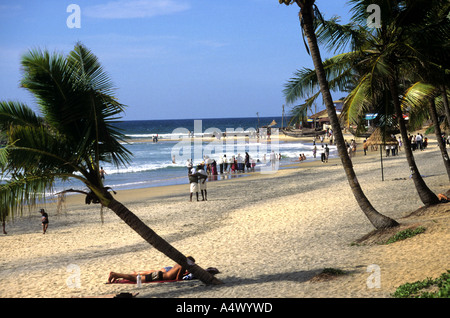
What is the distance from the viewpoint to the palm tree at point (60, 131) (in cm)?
780

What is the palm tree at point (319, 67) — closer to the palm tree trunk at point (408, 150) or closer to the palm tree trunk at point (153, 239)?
the palm tree trunk at point (408, 150)

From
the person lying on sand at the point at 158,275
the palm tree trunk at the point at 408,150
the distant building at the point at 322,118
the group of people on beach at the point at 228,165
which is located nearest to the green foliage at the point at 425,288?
→ the person lying on sand at the point at 158,275

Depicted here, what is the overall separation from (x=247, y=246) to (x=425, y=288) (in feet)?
19.2

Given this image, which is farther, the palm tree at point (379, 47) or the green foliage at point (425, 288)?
the palm tree at point (379, 47)

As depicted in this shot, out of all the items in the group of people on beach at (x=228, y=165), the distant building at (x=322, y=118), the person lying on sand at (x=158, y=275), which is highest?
the distant building at (x=322, y=118)

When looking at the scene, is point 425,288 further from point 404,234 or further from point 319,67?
point 319,67

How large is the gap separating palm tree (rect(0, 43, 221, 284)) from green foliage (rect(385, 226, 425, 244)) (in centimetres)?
481

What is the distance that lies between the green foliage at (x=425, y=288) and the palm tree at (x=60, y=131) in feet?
13.0

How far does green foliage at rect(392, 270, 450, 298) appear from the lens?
259 inches

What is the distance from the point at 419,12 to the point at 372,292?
6.37 metres

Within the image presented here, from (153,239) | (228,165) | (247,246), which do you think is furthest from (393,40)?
(228,165)

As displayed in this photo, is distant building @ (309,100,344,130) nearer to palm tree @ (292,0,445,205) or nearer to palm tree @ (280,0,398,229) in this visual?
palm tree @ (292,0,445,205)

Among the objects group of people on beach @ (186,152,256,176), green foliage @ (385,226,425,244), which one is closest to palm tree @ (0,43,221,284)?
green foliage @ (385,226,425,244)

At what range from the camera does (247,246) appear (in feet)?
40.7
